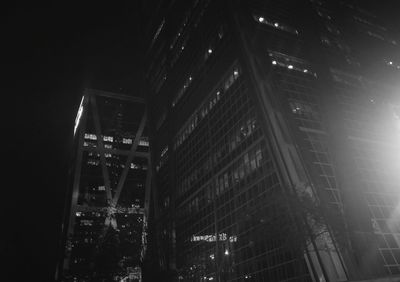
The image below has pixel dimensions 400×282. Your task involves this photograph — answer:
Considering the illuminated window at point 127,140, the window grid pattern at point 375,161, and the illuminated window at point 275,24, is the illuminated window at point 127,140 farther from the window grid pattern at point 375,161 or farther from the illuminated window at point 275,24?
the window grid pattern at point 375,161

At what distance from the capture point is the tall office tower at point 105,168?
11650 centimetres

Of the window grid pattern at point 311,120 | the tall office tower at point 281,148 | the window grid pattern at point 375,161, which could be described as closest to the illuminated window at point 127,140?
the tall office tower at point 281,148

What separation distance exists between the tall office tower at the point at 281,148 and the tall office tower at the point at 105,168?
4509cm

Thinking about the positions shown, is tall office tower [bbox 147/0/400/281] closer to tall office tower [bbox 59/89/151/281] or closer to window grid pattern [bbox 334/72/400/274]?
window grid pattern [bbox 334/72/400/274]

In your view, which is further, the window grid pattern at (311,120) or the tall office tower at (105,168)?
the tall office tower at (105,168)

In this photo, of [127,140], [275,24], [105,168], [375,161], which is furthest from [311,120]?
[127,140]

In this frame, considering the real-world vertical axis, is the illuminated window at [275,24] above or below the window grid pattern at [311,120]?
above

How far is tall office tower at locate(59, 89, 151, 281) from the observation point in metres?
116

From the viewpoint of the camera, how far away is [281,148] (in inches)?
1598

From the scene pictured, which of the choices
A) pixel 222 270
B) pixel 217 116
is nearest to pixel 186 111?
pixel 217 116

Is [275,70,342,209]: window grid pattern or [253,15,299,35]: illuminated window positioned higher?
[253,15,299,35]: illuminated window

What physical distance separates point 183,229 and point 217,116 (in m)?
22.1

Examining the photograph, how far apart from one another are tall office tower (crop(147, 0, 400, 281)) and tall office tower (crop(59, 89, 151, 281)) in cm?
4509

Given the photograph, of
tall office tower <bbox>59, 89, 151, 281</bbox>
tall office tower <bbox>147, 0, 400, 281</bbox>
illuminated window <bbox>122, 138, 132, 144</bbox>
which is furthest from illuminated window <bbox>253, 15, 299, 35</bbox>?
illuminated window <bbox>122, 138, 132, 144</bbox>
